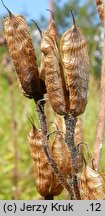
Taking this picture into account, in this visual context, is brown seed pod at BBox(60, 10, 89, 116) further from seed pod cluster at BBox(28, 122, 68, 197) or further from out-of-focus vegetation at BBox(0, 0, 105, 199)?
out-of-focus vegetation at BBox(0, 0, 105, 199)

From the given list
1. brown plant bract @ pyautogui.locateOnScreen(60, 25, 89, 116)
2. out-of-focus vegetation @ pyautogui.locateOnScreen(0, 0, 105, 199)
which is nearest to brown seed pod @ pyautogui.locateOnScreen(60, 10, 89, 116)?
brown plant bract @ pyautogui.locateOnScreen(60, 25, 89, 116)

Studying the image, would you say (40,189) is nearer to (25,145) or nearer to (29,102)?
(29,102)

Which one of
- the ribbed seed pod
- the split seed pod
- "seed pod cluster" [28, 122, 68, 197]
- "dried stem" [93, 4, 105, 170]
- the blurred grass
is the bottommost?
the blurred grass

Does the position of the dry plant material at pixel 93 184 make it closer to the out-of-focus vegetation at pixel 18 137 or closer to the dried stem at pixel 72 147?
the dried stem at pixel 72 147

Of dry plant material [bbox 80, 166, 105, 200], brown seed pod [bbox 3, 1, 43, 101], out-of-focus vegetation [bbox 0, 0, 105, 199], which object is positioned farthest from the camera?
out-of-focus vegetation [bbox 0, 0, 105, 199]

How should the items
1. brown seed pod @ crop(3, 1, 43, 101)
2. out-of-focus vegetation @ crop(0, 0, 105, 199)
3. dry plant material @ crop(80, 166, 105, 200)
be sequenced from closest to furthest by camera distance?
dry plant material @ crop(80, 166, 105, 200) → brown seed pod @ crop(3, 1, 43, 101) → out-of-focus vegetation @ crop(0, 0, 105, 199)

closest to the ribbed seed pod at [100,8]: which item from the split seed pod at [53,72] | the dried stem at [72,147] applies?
the split seed pod at [53,72]

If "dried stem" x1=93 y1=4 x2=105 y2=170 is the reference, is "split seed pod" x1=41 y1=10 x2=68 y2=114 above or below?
above

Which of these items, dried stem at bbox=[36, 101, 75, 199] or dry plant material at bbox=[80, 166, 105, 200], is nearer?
dry plant material at bbox=[80, 166, 105, 200]
